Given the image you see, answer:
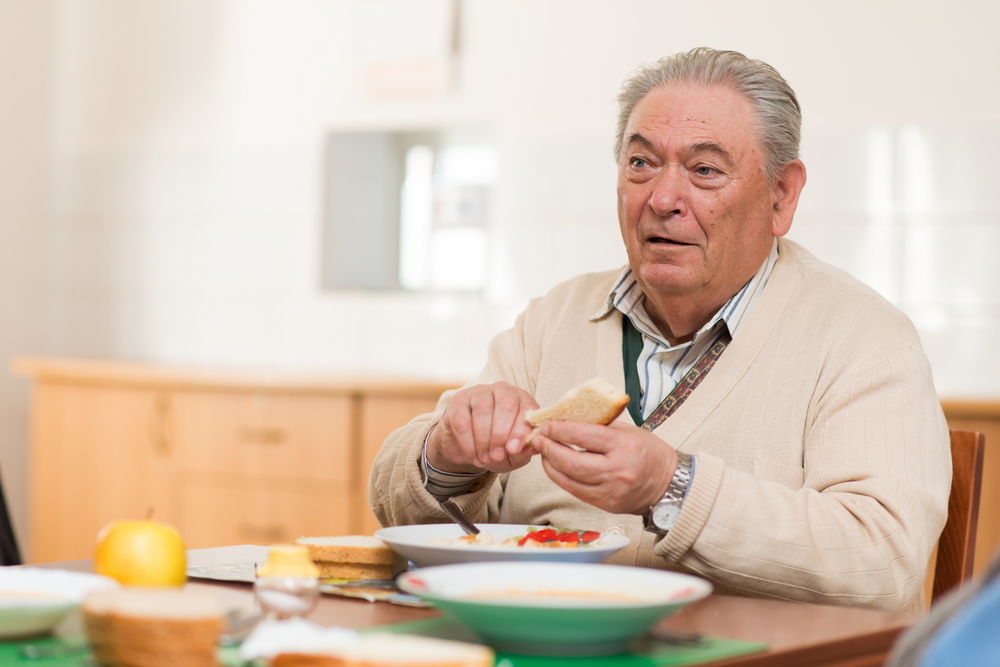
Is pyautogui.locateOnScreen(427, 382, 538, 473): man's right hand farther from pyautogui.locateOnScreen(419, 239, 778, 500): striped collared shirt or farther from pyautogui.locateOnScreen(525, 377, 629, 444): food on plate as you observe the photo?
pyautogui.locateOnScreen(419, 239, 778, 500): striped collared shirt

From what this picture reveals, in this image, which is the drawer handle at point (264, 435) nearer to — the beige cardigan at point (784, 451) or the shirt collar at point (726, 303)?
the beige cardigan at point (784, 451)

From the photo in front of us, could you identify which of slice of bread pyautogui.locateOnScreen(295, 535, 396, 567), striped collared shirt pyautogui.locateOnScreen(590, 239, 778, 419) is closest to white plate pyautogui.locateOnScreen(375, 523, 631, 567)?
slice of bread pyautogui.locateOnScreen(295, 535, 396, 567)

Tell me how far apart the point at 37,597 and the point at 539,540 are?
506 millimetres

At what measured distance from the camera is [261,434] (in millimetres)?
3326

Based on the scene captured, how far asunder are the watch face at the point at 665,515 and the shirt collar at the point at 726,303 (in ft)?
1.44

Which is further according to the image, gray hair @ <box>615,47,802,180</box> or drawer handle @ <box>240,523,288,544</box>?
drawer handle @ <box>240,523,288,544</box>

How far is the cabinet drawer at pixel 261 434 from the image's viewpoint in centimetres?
322

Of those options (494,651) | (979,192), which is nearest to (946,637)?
(494,651)

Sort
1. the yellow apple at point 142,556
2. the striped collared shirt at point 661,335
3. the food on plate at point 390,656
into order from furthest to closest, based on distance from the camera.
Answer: the striped collared shirt at point 661,335
the yellow apple at point 142,556
the food on plate at point 390,656

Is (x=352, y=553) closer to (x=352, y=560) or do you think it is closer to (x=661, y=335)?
(x=352, y=560)

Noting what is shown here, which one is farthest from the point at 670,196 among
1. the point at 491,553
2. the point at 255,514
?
the point at 255,514

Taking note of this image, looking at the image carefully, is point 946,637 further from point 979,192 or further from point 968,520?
point 979,192

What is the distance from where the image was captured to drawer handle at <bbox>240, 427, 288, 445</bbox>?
330 cm

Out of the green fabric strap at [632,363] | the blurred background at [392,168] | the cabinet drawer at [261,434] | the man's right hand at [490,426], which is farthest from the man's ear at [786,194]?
the cabinet drawer at [261,434]
